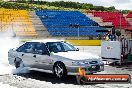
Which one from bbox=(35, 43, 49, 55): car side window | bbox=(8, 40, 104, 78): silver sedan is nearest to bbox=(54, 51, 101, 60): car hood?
bbox=(8, 40, 104, 78): silver sedan

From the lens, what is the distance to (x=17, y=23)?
6003cm

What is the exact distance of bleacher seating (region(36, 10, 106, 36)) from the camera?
2292 inches

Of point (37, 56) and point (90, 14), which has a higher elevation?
point (37, 56)

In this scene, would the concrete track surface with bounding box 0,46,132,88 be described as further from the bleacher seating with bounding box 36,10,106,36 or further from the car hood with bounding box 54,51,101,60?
the bleacher seating with bounding box 36,10,106,36

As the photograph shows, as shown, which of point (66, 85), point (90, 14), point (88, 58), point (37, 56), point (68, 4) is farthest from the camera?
point (68, 4)

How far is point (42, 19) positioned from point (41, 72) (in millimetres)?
50100

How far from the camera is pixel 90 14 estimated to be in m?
76.0

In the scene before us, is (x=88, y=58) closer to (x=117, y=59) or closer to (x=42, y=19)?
(x=117, y=59)

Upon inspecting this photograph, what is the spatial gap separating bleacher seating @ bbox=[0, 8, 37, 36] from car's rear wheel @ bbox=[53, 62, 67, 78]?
39.0m

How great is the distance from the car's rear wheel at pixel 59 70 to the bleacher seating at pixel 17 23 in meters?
39.0

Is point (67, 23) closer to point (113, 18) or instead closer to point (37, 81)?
point (113, 18)

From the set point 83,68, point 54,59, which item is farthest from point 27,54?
point 83,68

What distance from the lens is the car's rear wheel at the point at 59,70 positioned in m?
14.1

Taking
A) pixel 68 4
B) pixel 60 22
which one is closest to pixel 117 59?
pixel 60 22
